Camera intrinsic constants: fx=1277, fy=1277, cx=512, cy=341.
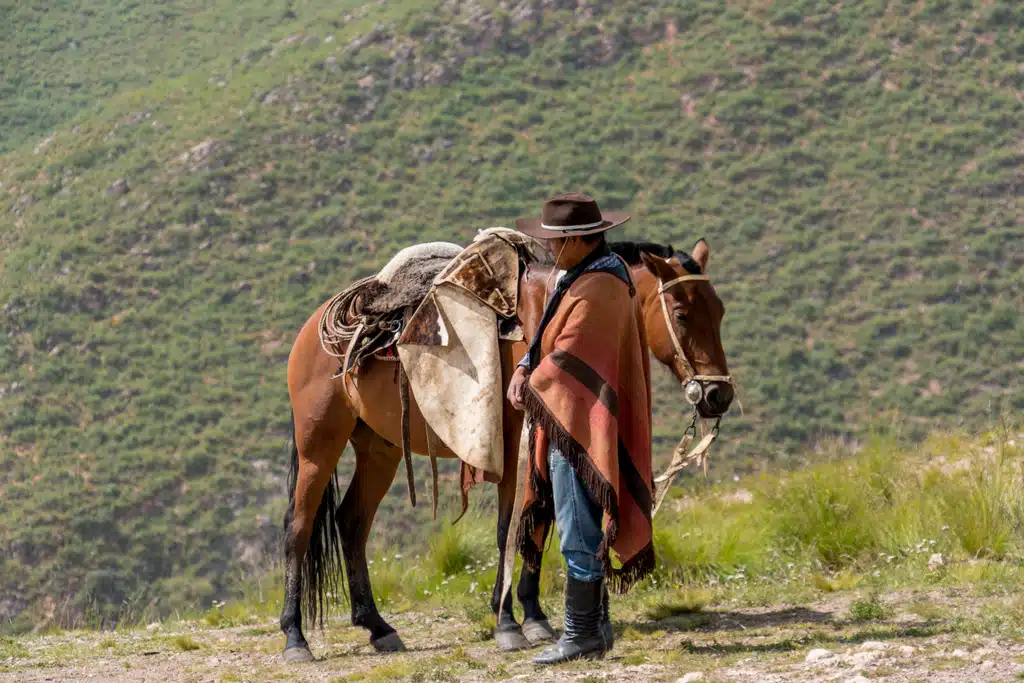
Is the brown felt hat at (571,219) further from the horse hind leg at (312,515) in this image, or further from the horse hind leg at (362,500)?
the horse hind leg at (362,500)

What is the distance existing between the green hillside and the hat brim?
19.2 metres

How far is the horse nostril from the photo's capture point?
701 centimetres

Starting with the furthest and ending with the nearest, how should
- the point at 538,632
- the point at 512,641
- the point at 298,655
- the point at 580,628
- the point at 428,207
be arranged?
the point at 428,207 < the point at 298,655 < the point at 538,632 < the point at 512,641 < the point at 580,628

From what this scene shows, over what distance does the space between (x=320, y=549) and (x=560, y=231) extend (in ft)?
10.8

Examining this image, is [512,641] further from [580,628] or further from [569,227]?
[569,227]

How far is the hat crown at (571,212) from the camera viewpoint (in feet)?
18.8

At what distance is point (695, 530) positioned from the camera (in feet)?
32.1

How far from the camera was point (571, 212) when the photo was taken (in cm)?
572

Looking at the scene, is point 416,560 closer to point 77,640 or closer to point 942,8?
point 77,640

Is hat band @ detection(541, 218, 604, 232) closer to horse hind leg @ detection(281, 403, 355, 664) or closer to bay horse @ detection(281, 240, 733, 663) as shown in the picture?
bay horse @ detection(281, 240, 733, 663)

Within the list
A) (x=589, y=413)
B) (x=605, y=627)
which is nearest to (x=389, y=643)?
(x=605, y=627)

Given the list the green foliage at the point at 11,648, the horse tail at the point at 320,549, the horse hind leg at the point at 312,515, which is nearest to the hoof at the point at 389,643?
the horse hind leg at the point at 312,515

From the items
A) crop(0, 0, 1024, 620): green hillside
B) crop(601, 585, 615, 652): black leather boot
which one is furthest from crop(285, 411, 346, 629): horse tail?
crop(0, 0, 1024, 620): green hillside

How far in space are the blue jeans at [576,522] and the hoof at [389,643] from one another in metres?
2.06
